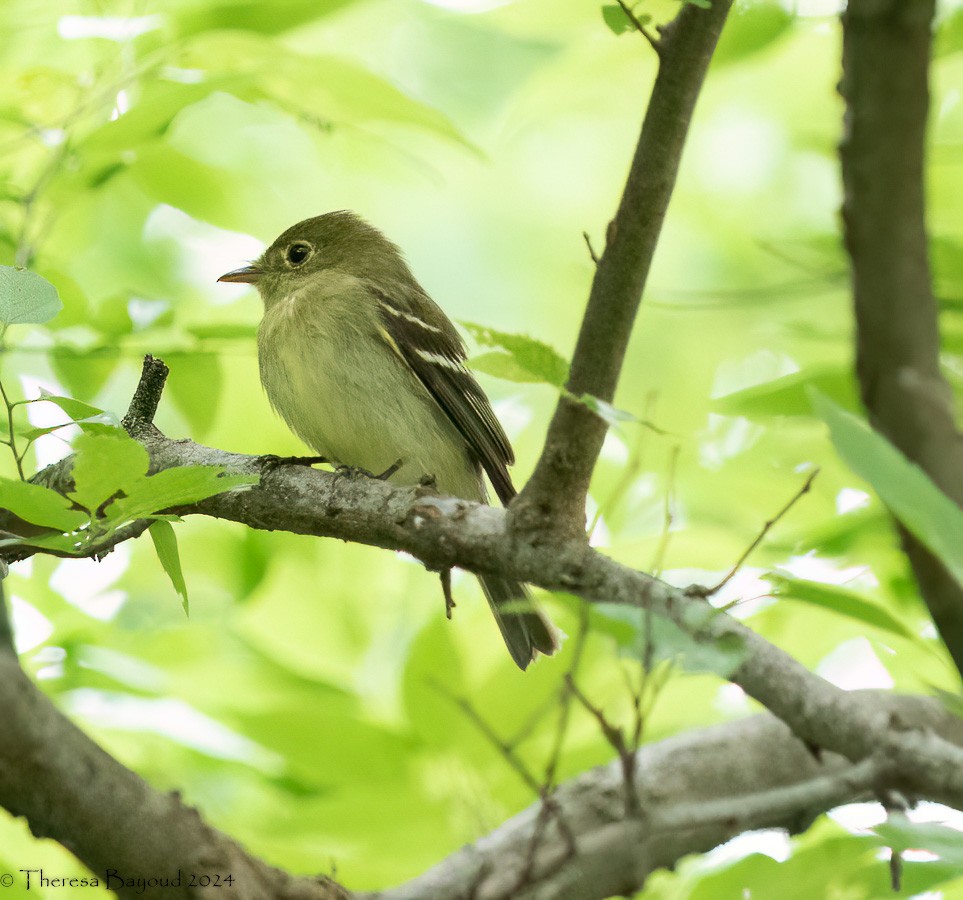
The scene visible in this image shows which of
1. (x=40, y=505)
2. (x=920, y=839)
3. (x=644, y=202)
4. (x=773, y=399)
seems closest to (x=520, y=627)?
(x=773, y=399)

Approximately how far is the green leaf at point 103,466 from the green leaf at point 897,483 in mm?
1361

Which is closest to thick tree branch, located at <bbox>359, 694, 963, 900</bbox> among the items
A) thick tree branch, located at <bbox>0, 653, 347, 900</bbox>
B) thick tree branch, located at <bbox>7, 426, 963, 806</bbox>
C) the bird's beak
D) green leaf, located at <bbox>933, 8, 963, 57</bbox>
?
thick tree branch, located at <bbox>7, 426, 963, 806</bbox>

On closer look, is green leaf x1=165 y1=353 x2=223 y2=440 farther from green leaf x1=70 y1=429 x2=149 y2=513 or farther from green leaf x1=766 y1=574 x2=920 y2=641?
green leaf x1=766 y1=574 x2=920 y2=641

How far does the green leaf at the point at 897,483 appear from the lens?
1.89 m

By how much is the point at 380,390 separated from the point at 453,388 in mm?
363

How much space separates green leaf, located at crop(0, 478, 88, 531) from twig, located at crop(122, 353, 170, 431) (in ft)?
5.70

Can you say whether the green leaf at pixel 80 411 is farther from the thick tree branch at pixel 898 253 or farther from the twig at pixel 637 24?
the thick tree branch at pixel 898 253

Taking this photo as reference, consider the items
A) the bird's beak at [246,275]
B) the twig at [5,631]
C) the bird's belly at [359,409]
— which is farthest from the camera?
the bird's beak at [246,275]

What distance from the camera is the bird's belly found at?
547cm

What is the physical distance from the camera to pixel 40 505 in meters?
2.51

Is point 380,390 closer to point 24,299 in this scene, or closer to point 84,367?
point 84,367

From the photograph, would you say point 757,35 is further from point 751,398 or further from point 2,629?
point 2,629

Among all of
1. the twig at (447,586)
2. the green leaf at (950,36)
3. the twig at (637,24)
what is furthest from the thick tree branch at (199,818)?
the green leaf at (950,36)

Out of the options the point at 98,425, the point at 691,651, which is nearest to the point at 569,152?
the point at 98,425
